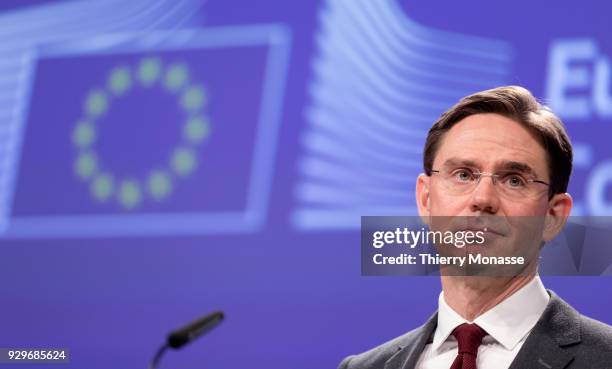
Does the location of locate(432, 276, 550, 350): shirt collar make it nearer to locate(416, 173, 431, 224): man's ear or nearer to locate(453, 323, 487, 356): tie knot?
locate(453, 323, 487, 356): tie knot

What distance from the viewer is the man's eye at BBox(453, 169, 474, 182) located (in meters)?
2.49

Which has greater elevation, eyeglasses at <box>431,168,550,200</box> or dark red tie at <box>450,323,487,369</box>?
eyeglasses at <box>431,168,550,200</box>

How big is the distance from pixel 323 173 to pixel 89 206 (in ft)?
3.00

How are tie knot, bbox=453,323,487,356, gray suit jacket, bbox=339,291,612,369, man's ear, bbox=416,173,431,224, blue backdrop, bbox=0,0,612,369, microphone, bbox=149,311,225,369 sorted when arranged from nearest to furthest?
microphone, bbox=149,311,225,369
gray suit jacket, bbox=339,291,612,369
tie knot, bbox=453,323,487,356
man's ear, bbox=416,173,431,224
blue backdrop, bbox=0,0,612,369

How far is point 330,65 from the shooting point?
3461mm

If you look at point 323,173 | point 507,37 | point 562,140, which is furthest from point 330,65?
point 562,140

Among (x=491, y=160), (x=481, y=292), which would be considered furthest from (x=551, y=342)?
(x=491, y=160)

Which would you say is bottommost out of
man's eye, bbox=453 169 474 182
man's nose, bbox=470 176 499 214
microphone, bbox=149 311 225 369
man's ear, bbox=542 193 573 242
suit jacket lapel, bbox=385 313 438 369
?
suit jacket lapel, bbox=385 313 438 369

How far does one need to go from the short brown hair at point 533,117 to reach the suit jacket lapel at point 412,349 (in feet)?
1.58

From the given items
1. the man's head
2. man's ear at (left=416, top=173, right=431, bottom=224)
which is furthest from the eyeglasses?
man's ear at (left=416, top=173, right=431, bottom=224)

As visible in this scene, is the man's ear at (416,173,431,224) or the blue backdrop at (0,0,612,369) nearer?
the man's ear at (416,173,431,224)

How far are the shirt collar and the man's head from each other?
0.46 ft

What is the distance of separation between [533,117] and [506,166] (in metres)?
0.17

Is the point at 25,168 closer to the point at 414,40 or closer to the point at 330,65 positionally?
the point at 330,65
